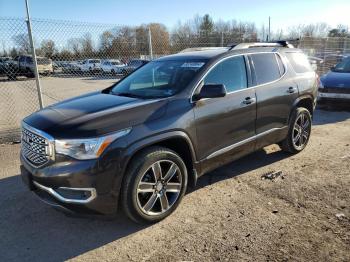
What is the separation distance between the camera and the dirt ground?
134 inches

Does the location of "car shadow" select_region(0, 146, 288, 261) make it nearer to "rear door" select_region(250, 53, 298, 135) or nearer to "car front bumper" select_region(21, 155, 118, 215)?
"car front bumper" select_region(21, 155, 118, 215)

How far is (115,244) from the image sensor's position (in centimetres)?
360

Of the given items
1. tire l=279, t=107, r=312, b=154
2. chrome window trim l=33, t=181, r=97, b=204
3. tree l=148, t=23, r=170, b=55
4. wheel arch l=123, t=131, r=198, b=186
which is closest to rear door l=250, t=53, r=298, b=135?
tire l=279, t=107, r=312, b=154

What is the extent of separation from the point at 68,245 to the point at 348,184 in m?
3.63

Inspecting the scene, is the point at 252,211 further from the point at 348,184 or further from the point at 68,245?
the point at 68,245

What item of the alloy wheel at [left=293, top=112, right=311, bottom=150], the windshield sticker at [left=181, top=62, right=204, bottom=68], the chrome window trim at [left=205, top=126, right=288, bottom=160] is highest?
the windshield sticker at [left=181, top=62, right=204, bottom=68]

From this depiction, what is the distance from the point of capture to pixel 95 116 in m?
3.72

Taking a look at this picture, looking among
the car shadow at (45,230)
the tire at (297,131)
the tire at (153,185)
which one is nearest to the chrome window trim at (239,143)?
the tire at (297,131)

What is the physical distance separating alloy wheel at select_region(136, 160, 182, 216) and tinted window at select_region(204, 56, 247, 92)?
1196 millimetres

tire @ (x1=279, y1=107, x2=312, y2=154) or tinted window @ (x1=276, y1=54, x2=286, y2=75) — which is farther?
tire @ (x1=279, y1=107, x2=312, y2=154)

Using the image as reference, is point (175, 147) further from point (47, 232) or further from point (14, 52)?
point (14, 52)

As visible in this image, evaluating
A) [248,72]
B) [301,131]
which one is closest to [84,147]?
[248,72]

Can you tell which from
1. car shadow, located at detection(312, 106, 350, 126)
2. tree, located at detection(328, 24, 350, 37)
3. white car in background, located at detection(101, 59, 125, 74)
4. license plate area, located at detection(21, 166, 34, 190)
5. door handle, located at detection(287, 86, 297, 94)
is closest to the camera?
license plate area, located at detection(21, 166, 34, 190)

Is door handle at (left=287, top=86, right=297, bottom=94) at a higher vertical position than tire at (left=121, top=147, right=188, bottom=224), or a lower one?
higher
